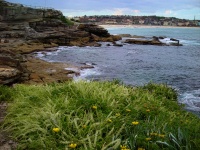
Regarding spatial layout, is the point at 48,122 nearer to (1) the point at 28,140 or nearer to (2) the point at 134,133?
(1) the point at 28,140

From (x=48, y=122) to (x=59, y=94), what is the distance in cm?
161

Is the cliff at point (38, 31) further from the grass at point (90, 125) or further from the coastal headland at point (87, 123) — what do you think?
the grass at point (90, 125)

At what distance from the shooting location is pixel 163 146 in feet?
14.5

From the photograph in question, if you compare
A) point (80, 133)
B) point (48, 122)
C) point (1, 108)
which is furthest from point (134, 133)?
point (1, 108)

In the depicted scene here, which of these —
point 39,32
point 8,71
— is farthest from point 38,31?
point 8,71

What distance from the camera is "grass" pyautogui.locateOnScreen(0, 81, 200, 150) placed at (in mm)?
4422

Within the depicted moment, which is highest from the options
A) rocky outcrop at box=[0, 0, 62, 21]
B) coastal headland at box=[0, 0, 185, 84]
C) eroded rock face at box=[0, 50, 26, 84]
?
rocky outcrop at box=[0, 0, 62, 21]

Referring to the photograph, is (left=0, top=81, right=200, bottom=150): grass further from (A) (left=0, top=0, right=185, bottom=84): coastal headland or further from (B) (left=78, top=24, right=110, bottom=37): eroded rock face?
(B) (left=78, top=24, right=110, bottom=37): eroded rock face

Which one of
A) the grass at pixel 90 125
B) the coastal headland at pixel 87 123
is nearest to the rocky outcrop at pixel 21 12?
the coastal headland at pixel 87 123

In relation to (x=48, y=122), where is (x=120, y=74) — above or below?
below

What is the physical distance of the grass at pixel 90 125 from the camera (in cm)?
442

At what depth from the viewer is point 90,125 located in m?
4.84

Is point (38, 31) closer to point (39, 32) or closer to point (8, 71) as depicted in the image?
point (39, 32)

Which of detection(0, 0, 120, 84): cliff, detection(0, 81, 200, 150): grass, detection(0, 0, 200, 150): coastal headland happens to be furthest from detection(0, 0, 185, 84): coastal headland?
detection(0, 81, 200, 150): grass
